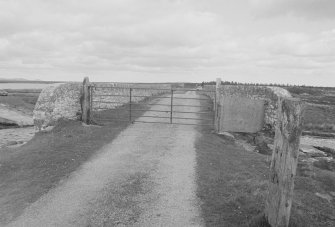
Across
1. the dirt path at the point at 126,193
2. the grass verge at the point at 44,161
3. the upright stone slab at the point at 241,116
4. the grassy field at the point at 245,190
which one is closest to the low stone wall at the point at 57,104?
the grass verge at the point at 44,161

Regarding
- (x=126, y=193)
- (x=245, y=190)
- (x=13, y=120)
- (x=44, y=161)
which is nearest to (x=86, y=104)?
(x=44, y=161)

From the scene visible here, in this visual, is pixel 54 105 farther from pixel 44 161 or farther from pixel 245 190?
pixel 245 190

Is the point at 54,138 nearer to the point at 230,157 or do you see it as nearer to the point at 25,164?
the point at 25,164

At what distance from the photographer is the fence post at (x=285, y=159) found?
235 inches

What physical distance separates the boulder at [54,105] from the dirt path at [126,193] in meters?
4.44

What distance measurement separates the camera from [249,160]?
11.5 meters

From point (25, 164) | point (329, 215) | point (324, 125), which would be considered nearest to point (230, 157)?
point (329, 215)

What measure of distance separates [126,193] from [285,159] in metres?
3.57

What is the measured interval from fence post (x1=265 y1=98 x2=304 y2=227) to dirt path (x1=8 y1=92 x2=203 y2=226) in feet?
4.57

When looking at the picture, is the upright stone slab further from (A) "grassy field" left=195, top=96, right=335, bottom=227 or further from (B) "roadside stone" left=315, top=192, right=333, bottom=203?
(B) "roadside stone" left=315, top=192, right=333, bottom=203

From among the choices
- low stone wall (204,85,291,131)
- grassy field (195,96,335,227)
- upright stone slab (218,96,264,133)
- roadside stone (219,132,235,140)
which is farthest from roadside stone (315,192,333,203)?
upright stone slab (218,96,264,133)

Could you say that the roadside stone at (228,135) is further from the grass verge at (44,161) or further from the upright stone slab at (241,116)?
the grass verge at (44,161)

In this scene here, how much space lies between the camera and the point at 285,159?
605 cm

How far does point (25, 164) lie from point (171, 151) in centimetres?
441
